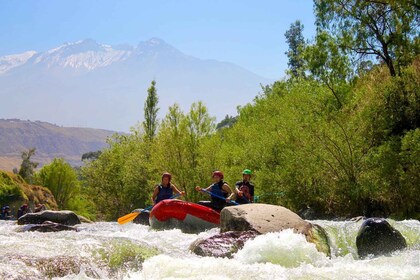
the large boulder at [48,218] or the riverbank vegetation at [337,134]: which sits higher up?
the riverbank vegetation at [337,134]

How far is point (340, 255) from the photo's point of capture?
478 inches

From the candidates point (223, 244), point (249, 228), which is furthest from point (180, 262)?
point (249, 228)

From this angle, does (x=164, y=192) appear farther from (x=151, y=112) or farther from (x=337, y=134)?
(x=151, y=112)

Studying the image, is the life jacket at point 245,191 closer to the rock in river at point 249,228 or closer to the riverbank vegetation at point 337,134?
the rock in river at point 249,228

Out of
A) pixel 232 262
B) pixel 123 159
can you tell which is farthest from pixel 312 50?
pixel 123 159

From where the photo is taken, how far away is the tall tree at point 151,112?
48.7 m

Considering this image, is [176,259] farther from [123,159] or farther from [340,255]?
[123,159]

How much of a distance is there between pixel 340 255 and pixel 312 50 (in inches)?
531

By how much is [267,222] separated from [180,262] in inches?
112

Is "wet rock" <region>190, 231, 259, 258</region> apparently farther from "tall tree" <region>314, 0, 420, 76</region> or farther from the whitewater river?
"tall tree" <region>314, 0, 420, 76</region>

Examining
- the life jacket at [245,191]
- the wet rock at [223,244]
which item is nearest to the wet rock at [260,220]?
the wet rock at [223,244]

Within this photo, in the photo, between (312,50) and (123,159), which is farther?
(123,159)

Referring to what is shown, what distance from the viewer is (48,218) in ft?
66.0

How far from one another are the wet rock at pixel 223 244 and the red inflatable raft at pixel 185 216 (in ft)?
A: 12.4
